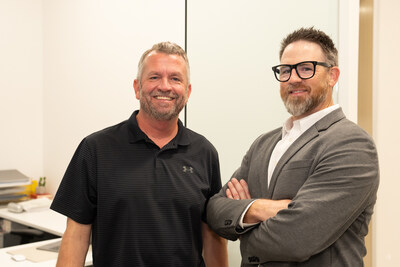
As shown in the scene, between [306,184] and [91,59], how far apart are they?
280 cm

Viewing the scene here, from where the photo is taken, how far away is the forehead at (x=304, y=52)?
1560 millimetres

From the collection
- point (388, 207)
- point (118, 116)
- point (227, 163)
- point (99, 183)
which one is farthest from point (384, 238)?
point (118, 116)

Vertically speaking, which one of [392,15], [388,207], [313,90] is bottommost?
[388,207]

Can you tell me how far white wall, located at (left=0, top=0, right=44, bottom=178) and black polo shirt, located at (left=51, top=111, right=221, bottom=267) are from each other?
109 inches

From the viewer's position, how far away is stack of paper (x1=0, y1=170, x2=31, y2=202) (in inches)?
142

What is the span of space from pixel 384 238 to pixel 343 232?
90 centimetres

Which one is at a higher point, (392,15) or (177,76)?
(392,15)

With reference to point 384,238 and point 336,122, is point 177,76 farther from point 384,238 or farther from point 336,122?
point 384,238

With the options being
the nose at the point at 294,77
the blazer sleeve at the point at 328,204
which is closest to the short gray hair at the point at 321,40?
the nose at the point at 294,77

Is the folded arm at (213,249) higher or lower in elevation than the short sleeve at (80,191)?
lower

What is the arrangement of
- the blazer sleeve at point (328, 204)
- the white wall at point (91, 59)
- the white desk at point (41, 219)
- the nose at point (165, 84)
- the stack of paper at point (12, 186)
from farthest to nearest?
the stack of paper at point (12, 186)
the white wall at point (91, 59)
the white desk at point (41, 219)
the nose at point (165, 84)
the blazer sleeve at point (328, 204)

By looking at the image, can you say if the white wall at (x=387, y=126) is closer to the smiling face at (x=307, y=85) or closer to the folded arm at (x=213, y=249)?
the smiling face at (x=307, y=85)

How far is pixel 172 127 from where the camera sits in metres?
1.74

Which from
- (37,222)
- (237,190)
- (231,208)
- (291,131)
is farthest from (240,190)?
(37,222)
